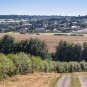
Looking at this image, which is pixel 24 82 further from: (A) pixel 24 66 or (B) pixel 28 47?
(B) pixel 28 47

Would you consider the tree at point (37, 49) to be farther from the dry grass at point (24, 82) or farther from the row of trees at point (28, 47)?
the dry grass at point (24, 82)

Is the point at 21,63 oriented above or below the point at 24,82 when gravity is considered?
below

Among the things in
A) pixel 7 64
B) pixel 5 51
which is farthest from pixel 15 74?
pixel 5 51

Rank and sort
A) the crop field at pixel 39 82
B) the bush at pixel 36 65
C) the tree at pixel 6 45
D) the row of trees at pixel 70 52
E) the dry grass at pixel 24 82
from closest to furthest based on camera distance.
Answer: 1. the dry grass at pixel 24 82
2. the crop field at pixel 39 82
3. the bush at pixel 36 65
4. the row of trees at pixel 70 52
5. the tree at pixel 6 45

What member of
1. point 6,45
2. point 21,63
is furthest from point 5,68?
point 6,45

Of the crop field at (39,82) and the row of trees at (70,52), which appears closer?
the crop field at (39,82)

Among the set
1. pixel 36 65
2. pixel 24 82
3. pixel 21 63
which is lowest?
pixel 36 65

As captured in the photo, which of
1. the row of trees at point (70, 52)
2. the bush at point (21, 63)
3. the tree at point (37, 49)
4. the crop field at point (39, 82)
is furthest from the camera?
the row of trees at point (70, 52)

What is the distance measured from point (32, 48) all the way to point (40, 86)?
78.8 metres

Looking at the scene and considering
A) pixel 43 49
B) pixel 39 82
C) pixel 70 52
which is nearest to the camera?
pixel 39 82

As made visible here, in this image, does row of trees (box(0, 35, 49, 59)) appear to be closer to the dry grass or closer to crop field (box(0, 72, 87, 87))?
crop field (box(0, 72, 87, 87))

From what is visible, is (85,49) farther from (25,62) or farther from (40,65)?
(25,62)

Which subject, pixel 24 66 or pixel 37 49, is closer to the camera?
pixel 24 66

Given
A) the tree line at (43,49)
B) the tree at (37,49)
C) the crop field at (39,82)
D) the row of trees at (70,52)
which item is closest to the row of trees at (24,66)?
the crop field at (39,82)
